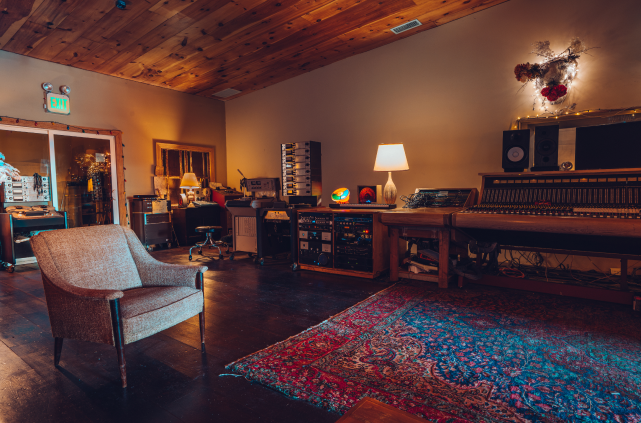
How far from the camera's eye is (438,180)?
4727 millimetres

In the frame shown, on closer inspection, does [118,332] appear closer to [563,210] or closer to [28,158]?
[563,210]

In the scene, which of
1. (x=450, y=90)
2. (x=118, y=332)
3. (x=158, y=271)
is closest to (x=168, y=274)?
(x=158, y=271)

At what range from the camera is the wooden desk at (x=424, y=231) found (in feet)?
10.6

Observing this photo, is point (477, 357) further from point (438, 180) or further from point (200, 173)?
point (200, 173)

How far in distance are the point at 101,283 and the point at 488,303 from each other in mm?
2987

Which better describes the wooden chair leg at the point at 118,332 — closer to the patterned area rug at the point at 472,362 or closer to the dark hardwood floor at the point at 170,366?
the dark hardwood floor at the point at 170,366

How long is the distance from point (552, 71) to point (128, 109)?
6.53 metres

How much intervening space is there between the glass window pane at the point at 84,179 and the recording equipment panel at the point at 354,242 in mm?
4472

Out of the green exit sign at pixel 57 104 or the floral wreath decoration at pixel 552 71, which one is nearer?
the floral wreath decoration at pixel 552 71

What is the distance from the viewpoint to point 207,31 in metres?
4.60

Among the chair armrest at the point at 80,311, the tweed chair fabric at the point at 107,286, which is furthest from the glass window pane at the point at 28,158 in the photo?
the chair armrest at the point at 80,311

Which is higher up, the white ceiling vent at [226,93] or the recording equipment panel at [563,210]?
the white ceiling vent at [226,93]

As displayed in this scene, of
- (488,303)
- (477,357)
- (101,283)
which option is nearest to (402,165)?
(488,303)

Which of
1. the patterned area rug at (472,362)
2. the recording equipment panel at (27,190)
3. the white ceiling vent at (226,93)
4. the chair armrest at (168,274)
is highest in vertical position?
the white ceiling vent at (226,93)
